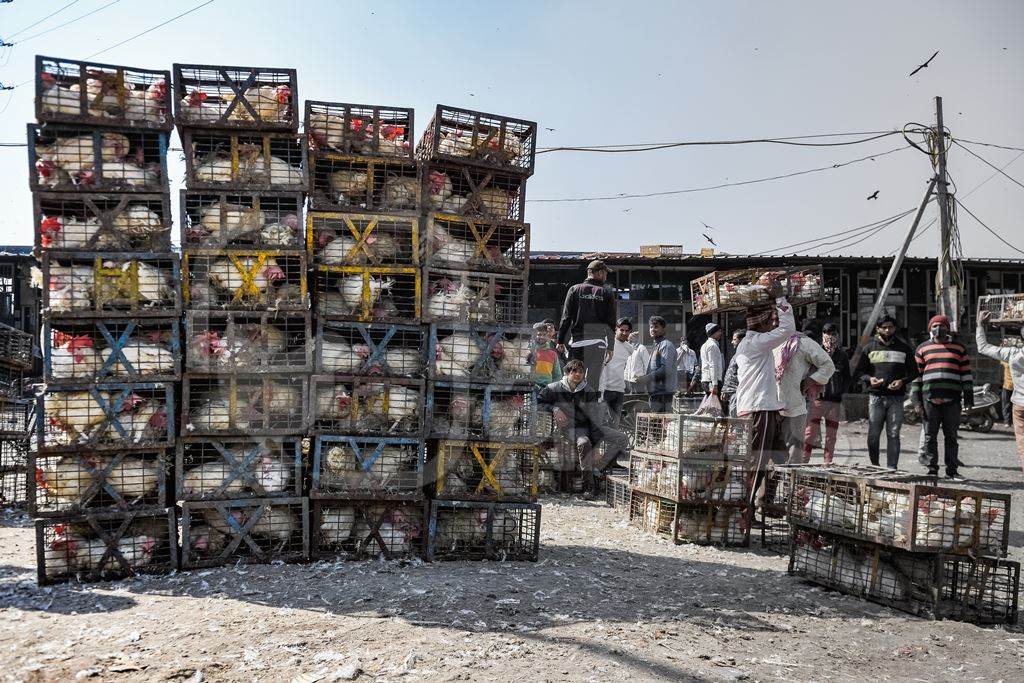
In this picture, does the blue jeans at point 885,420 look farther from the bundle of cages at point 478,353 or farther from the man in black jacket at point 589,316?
the bundle of cages at point 478,353

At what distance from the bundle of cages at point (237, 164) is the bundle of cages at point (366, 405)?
5.10 feet

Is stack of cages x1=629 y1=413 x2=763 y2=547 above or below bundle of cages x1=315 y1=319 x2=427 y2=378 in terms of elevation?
below

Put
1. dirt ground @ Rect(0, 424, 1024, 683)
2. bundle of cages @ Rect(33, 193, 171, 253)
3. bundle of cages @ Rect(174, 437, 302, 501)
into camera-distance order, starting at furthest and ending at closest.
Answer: bundle of cages @ Rect(174, 437, 302, 501)
bundle of cages @ Rect(33, 193, 171, 253)
dirt ground @ Rect(0, 424, 1024, 683)

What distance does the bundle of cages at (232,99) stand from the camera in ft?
19.2

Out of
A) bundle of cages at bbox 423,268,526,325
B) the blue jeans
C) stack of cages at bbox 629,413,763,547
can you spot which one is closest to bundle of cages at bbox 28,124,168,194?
bundle of cages at bbox 423,268,526,325

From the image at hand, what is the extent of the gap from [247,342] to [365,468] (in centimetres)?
133

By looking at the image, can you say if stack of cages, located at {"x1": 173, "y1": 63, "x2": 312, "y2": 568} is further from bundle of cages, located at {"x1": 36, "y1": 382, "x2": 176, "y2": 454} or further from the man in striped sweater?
the man in striped sweater

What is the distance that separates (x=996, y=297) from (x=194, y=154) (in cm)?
1480

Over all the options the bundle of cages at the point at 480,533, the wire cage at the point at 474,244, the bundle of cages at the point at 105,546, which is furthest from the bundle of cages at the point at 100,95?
the bundle of cages at the point at 480,533

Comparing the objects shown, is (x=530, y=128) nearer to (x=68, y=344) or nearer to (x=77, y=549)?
(x=68, y=344)

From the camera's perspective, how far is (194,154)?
594cm

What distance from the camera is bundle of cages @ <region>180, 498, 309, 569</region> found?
5.77m

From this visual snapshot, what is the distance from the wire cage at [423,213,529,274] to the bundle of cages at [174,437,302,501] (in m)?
1.89

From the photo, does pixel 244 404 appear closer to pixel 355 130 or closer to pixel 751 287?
pixel 355 130
